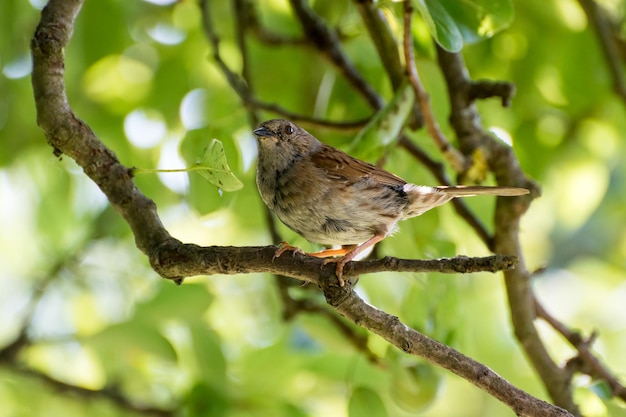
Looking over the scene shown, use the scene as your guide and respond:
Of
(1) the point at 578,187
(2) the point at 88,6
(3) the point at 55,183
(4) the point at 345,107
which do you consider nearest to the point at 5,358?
(3) the point at 55,183

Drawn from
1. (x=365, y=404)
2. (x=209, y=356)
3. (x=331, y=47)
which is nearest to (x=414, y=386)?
(x=365, y=404)

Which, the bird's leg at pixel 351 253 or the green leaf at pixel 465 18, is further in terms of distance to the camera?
the green leaf at pixel 465 18

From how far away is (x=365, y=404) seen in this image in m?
3.68

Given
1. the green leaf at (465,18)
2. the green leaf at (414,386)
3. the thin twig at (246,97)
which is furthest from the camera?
the thin twig at (246,97)

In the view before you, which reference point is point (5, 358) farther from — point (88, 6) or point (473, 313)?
point (473, 313)

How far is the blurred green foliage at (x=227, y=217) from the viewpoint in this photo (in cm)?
438

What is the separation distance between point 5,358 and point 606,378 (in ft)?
10.3

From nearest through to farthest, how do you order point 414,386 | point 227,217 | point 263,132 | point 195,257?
1. point 195,257
2. point 414,386
3. point 263,132
4. point 227,217

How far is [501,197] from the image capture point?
4.01 metres

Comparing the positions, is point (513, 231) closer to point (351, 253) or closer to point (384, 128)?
point (384, 128)

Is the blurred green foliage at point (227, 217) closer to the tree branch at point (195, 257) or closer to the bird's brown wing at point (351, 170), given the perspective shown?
the bird's brown wing at point (351, 170)

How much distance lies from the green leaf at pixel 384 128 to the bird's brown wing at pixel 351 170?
57 mm

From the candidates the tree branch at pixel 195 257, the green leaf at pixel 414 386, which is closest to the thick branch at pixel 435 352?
the tree branch at pixel 195 257

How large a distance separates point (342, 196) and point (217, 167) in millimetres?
1068
